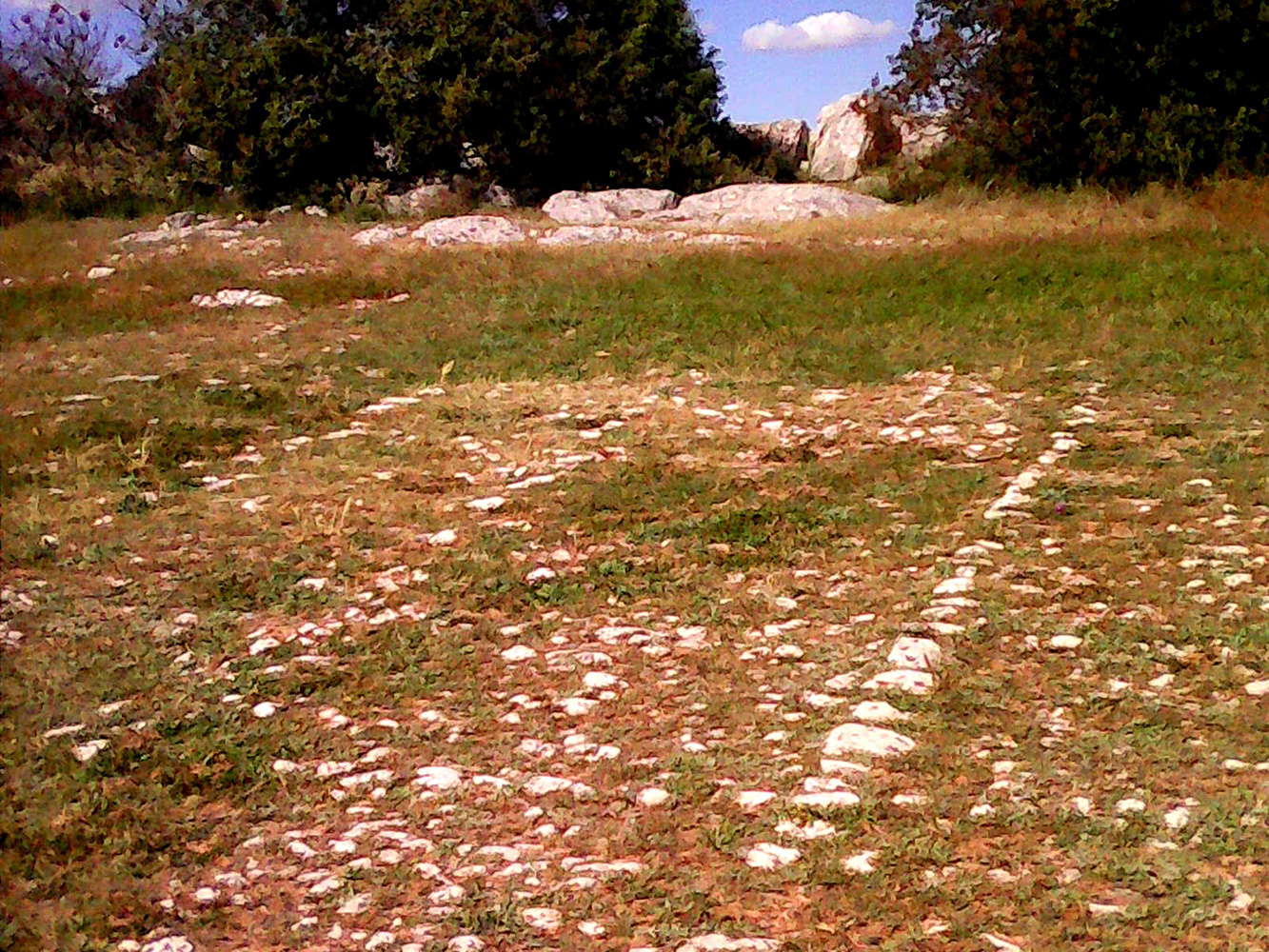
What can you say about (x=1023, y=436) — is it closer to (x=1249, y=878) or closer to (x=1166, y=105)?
(x=1249, y=878)

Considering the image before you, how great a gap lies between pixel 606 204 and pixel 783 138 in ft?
21.5

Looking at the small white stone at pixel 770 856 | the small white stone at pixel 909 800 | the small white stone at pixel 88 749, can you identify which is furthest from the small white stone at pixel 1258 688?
the small white stone at pixel 88 749

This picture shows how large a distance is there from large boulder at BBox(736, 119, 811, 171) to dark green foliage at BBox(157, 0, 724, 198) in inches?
102

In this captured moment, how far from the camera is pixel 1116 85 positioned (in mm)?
15062

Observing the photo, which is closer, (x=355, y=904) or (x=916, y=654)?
(x=355, y=904)

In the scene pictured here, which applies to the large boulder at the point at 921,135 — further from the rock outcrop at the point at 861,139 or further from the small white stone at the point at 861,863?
the small white stone at the point at 861,863

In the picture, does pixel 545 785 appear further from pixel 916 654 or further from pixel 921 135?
pixel 921 135

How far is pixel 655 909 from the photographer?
2822 millimetres

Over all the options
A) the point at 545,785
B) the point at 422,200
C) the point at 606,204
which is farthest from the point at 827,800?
the point at 422,200

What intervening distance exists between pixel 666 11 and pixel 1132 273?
37.5ft

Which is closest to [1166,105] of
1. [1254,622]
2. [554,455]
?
[554,455]

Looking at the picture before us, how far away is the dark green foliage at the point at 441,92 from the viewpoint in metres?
18.2

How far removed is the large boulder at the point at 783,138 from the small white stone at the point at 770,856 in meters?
19.7

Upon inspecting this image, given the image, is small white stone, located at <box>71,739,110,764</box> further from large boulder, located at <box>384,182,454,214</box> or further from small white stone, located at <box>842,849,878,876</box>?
large boulder, located at <box>384,182,454,214</box>
